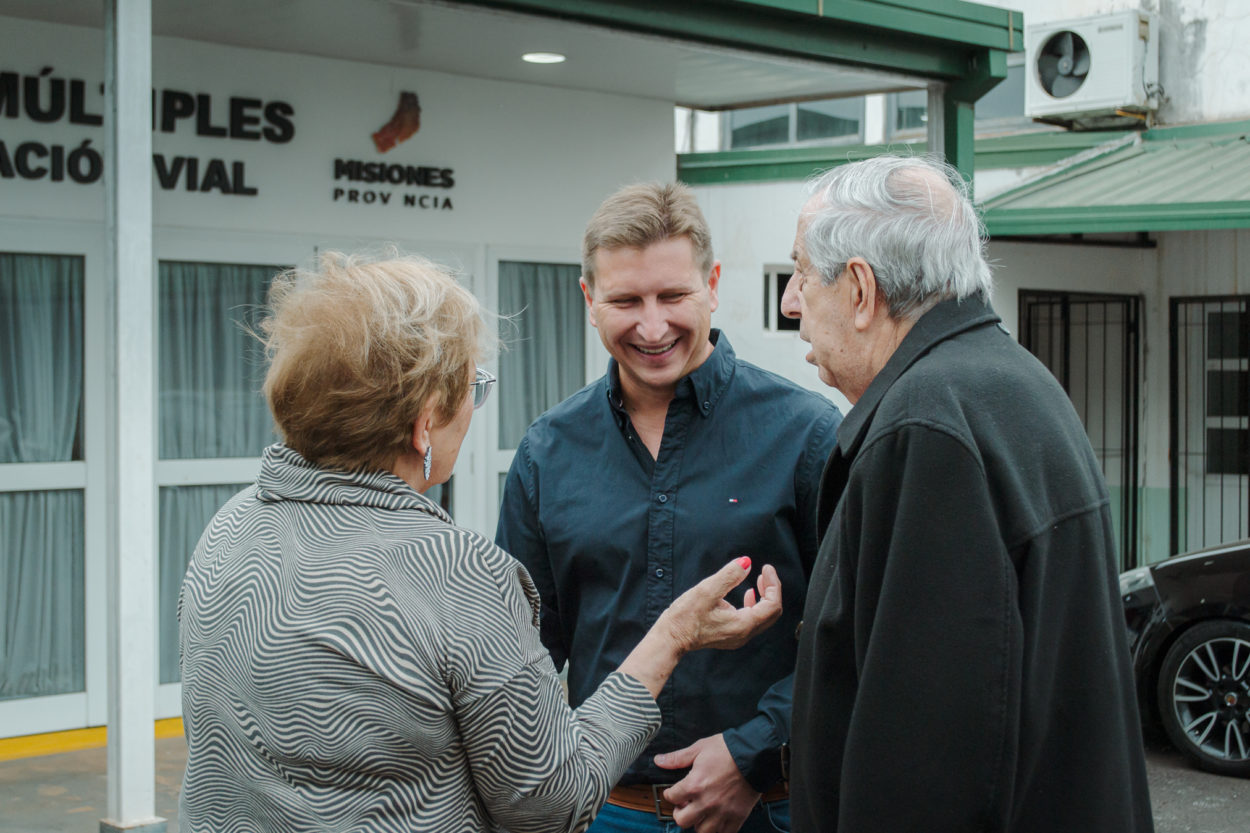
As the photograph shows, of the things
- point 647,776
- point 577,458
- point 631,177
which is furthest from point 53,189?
point 647,776

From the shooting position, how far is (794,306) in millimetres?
2299

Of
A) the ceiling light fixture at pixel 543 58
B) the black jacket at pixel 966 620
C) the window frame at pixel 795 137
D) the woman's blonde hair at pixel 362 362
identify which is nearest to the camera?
the black jacket at pixel 966 620

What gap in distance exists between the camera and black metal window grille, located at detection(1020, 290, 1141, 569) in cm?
1157

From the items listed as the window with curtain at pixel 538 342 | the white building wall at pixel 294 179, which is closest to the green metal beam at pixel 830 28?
the white building wall at pixel 294 179

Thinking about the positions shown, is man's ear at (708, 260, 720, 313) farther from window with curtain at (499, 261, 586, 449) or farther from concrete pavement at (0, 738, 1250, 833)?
window with curtain at (499, 261, 586, 449)

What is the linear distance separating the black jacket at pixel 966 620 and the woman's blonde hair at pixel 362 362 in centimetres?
64

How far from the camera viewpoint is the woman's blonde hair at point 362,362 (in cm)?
195

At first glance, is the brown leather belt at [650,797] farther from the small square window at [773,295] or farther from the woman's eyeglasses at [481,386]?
the small square window at [773,295]

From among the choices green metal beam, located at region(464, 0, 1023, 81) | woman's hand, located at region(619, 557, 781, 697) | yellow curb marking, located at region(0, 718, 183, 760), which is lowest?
yellow curb marking, located at region(0, 718, 183, 760)

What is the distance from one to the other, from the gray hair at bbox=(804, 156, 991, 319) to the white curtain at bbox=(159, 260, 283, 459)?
5.45m

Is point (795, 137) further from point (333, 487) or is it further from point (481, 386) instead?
point (333, 487)

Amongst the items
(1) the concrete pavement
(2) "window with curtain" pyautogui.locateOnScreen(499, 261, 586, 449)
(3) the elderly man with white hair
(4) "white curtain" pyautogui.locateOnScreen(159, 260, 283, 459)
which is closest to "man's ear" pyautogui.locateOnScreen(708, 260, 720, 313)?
(3) the elderly man with white hair

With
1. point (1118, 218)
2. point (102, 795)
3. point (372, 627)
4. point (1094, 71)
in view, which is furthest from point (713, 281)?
point (1094, 71)

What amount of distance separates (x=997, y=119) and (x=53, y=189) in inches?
346
